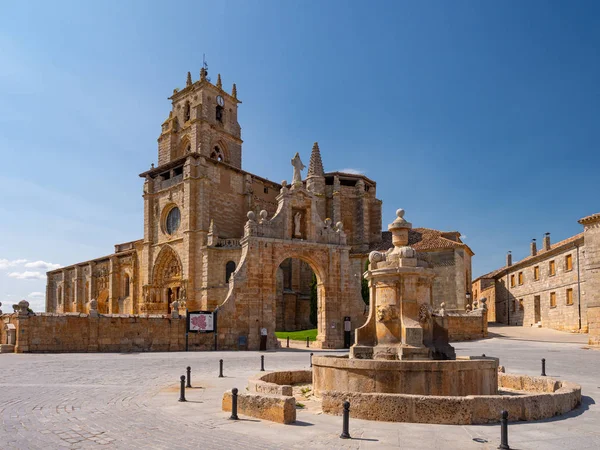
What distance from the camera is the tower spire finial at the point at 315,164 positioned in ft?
156

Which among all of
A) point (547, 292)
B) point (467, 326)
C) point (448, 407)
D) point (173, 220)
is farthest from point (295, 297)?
point (448, 407)

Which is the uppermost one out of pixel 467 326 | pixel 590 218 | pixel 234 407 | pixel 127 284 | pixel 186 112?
pixel 186 112

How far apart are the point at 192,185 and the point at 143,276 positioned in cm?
961

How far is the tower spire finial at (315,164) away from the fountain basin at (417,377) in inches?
1528

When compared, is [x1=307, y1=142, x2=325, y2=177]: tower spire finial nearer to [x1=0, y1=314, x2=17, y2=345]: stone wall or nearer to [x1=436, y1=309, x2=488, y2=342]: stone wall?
[x1=436, y1=309, x2=488, y2=342]: stone wall

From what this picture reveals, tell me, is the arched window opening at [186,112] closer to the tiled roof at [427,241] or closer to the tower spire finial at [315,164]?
the tower spire finial at [315,164]

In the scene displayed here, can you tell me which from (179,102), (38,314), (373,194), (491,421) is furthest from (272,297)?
(179,102)

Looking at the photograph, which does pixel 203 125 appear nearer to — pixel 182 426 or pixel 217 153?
pixel 217 153

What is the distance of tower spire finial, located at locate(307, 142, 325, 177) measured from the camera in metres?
47.5

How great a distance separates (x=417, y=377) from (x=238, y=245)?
30.2 meters

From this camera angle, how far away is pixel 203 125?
154 feet

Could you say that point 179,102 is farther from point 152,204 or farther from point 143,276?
point 143,276

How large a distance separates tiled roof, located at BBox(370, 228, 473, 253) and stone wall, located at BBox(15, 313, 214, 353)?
20894 millimetres

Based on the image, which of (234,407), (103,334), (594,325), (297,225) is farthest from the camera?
(297,225)
